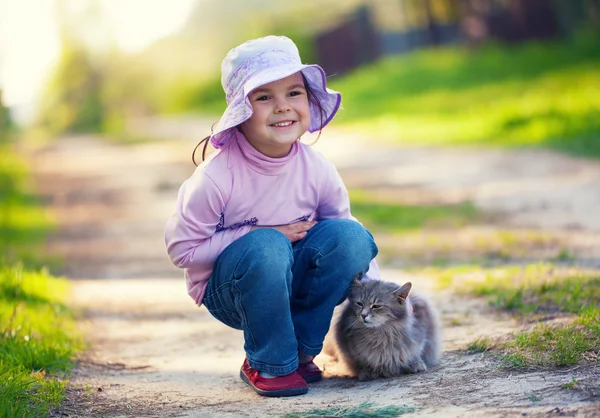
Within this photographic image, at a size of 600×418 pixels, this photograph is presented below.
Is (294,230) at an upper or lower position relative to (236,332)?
upper

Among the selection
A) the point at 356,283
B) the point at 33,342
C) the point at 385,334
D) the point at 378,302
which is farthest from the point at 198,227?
the point at 33,342

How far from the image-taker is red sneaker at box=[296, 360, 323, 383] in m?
3.56

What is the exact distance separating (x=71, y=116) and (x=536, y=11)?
17749 mm

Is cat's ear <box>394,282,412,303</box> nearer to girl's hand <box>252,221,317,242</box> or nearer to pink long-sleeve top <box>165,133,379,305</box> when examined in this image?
pink long-sleeve top <box>165,133,379,305</box>

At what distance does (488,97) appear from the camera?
50.4ft

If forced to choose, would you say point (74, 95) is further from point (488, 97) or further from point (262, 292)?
point (262, 292)

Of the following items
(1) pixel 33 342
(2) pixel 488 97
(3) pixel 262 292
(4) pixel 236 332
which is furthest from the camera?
(2) pixel 488 97

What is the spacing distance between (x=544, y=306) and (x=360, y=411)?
175 centimetres

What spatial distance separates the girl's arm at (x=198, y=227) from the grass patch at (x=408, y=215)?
4.13 meters

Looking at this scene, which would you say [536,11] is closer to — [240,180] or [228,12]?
[240,180]

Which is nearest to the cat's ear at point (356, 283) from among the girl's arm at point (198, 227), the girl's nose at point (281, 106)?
the girl's arm at point (198, 227)

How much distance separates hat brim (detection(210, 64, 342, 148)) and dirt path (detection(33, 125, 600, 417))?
3.71 feet

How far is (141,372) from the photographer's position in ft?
12.8

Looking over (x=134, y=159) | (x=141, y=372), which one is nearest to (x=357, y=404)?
(x=141, y=372)
